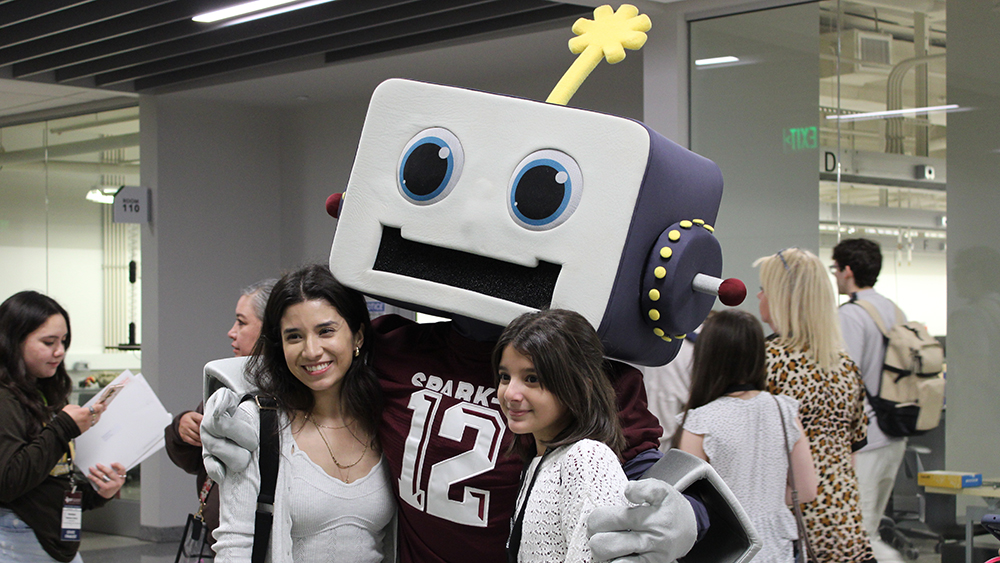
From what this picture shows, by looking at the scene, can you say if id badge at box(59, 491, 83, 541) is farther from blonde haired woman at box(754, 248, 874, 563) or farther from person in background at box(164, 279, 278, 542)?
blonde haired woman at box(754, 248, 874, 563)

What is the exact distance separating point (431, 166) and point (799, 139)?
3.04m

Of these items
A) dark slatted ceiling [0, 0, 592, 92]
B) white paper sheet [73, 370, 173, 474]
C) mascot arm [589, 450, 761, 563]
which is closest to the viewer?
mascot arm [589, 450, 761, 563]

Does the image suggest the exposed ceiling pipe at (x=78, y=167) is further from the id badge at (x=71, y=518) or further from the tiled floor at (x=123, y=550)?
the id badge at (x=71, y=518)

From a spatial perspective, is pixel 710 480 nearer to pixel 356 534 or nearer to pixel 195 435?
pixel 356 534

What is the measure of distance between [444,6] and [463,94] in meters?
3.05

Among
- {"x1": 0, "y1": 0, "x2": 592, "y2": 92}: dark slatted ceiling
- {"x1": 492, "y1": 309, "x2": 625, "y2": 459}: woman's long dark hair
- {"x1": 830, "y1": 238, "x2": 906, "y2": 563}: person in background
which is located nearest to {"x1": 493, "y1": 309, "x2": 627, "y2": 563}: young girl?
{"x1": 492, "y1": 309, "x2": 625, "y2": 459}: woman's long dark hair

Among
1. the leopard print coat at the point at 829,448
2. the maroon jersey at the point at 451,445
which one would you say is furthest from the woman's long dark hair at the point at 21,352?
the leopard print coat at the point at 829,448

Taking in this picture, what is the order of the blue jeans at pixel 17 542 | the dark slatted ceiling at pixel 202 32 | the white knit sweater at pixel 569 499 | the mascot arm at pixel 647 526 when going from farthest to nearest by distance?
the dark slatted ceiling at pixel 202 32 → the blue jeans at pixel 17 542 → the white knit sweater at pixel 569 499 → the mascot arm at pixel 647 526

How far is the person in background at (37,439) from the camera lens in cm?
290

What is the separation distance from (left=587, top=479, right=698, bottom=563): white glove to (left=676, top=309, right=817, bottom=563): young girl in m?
1.41

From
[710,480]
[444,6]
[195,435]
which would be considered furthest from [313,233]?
[710,480]

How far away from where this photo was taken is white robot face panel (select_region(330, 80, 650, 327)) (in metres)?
1.72

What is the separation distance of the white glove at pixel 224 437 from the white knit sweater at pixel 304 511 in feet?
0.11

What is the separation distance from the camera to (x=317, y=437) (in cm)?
208
